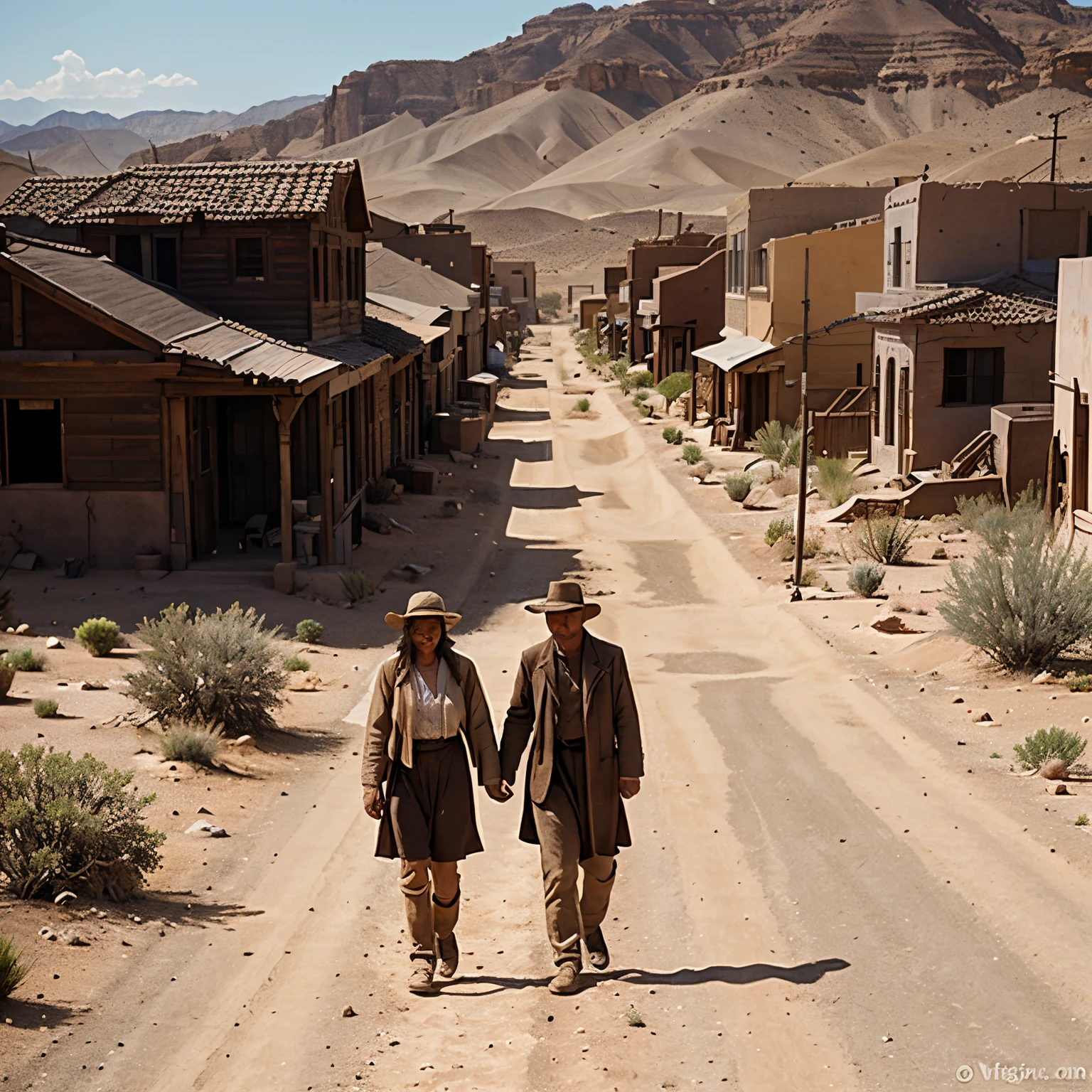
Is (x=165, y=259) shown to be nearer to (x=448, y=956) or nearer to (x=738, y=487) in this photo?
(x=738, y=487)

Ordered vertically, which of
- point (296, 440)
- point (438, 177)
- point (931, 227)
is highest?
point (438, 177)

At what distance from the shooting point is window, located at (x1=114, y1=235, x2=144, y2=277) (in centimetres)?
2094

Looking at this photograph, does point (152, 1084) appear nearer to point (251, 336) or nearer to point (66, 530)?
point (66, 530)

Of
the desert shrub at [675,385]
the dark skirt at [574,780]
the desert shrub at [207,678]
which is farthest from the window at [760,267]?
the dark skirt at [574,780]

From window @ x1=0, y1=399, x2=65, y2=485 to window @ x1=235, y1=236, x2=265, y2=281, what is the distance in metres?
4.00

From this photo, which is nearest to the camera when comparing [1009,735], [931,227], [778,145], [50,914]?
[50,914]

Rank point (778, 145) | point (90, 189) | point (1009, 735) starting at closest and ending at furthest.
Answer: point (1009, 735), point (90, 189), point (778, 145)

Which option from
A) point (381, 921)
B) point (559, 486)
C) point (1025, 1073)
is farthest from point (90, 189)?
point (1025, 1073)

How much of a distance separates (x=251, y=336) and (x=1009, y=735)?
12080mm

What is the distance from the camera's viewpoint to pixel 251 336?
63.8 feet

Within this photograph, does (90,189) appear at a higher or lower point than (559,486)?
higher

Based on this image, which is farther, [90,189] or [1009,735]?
[90,189]

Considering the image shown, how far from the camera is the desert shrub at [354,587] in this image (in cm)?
1767

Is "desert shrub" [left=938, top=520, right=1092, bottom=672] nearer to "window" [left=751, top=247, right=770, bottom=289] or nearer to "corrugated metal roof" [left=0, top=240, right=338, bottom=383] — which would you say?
"corrugated metal roof" [left=0, top=240, right=338, bottom=383]
